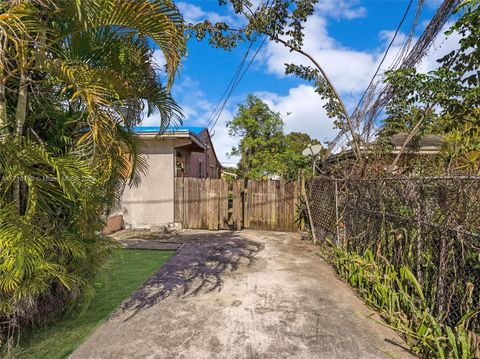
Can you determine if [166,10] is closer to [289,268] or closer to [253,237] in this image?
[289,268]

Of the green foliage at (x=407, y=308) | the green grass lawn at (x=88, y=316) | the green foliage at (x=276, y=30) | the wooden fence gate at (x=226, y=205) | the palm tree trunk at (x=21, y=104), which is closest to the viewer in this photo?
the green foliage at (x=407, y=308)

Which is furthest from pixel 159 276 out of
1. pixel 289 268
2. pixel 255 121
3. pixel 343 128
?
pixel 255 121

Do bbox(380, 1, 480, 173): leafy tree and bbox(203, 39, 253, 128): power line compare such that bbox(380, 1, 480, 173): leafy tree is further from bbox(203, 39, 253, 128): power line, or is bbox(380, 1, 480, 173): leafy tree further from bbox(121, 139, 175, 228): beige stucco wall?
bbox(121, 139, 175, 228): beige stucco wall

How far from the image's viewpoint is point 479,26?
10.5 feet

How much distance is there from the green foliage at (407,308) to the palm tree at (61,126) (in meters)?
3.32

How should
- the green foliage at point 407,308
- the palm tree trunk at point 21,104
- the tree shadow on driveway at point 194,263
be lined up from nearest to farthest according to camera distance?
the green foliage at point 407,308 < the palm tree trunk at point 21,104 < the tree shadow on driveway at point 194,263

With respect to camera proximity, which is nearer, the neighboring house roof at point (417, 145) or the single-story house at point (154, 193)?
the neighboring house roof at point (417, 145)

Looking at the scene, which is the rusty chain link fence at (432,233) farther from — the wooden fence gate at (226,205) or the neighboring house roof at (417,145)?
the wooden fence gate at (226,205)

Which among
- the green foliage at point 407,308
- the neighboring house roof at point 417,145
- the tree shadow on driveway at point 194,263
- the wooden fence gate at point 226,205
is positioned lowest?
the tree shadow on driveway at point 194,263

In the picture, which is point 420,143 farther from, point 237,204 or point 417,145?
point 237,204

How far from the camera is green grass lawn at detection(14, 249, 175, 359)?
279cm

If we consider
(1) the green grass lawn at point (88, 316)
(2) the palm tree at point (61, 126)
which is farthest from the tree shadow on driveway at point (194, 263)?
(2) the palm tree at point (61, 126)

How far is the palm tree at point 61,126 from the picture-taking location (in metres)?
2.47

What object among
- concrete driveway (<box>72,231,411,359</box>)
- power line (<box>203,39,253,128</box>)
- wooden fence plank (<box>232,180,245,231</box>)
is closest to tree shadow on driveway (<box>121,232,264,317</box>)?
concrete driveway (<box>72,231,411,359</box>)
